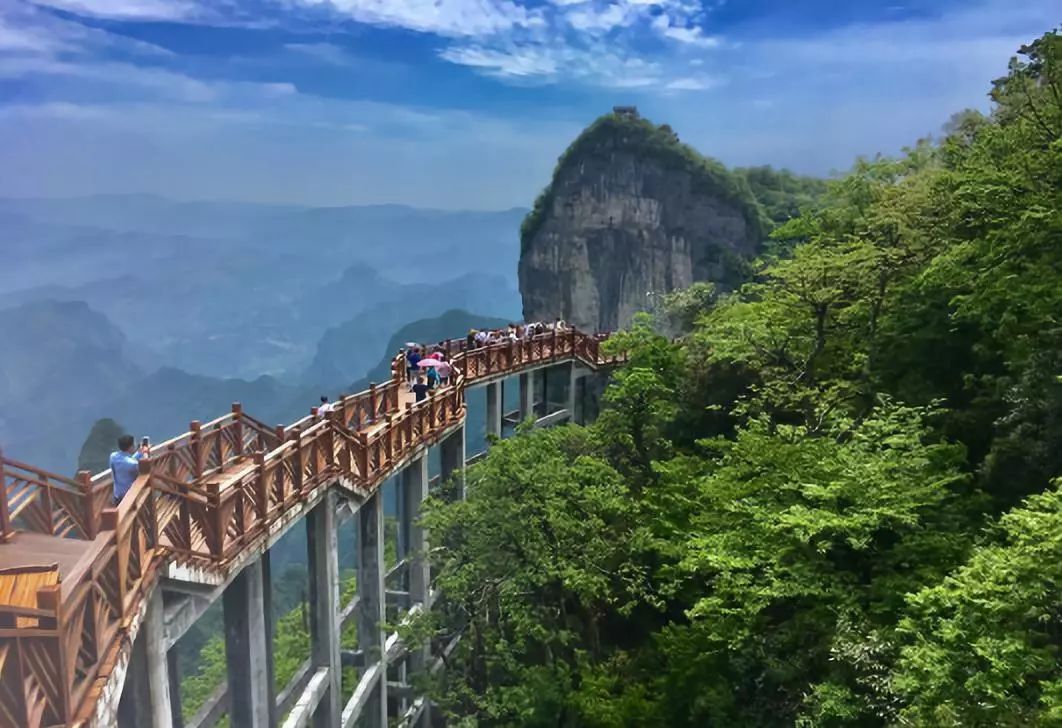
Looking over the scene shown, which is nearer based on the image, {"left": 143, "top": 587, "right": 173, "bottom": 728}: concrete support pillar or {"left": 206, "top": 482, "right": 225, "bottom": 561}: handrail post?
{"left": 143, "top": 587, "right": 173, "bottom": 728}: concrete support pillar

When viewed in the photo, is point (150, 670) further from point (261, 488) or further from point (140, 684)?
point (261, 488)

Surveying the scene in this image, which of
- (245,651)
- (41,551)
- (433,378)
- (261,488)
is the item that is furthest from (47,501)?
(433,378)

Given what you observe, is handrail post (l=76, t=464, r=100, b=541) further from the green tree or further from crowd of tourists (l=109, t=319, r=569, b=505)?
the green tree

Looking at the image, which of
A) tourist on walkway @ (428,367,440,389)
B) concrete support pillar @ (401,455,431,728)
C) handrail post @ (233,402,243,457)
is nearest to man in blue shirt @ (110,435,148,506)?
handrail post @ (233,402,243,457)

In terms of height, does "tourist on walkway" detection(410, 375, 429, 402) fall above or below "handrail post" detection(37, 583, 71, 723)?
below

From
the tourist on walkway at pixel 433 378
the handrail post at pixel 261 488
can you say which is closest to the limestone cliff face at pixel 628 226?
the tourist on walkway at pixel 433 378

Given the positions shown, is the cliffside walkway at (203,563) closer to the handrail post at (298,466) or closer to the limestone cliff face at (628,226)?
the handrail post at (298,466)

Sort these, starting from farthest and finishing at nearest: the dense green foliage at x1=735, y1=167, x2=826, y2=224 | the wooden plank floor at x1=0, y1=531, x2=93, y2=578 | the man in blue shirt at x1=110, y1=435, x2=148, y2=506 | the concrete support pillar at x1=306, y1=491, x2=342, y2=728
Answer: the dense green foliage at x1=735, y1=167, x2=826, y2=224, the concrete support pillar at x1=306, y1=491, x2=342, y2=728, the man in blue shirt at x1=110, y1=435, x2=148, y2=506, the wooden plank floor at x1=0, y1=531, x2=93, y2=578
